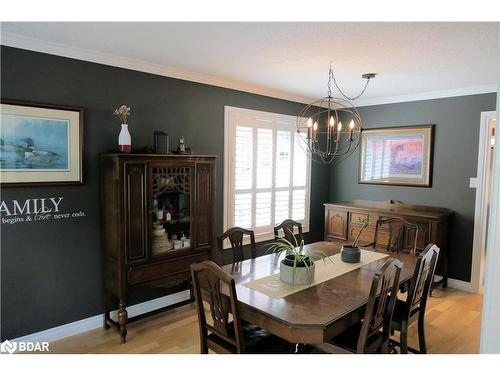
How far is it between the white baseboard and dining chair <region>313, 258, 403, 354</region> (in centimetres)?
199

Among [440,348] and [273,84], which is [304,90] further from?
[440,348]

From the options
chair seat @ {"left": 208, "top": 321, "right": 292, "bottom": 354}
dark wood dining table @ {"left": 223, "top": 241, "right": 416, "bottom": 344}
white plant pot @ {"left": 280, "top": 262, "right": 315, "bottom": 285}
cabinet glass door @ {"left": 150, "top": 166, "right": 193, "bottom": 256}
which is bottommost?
chair seat @ {"left": 208, "top": 321, "right": 292, "bottom": 354}

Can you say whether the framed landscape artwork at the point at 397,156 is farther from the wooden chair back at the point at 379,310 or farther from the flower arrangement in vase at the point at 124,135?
the flower arrangement in vase at the point at 124,135

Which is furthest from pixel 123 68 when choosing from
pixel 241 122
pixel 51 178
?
pixel 241 122

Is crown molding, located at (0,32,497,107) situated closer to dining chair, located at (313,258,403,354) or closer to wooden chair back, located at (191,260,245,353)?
wooden chair back, located at (191,260,245,353)

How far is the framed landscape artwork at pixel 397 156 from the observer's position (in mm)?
4543

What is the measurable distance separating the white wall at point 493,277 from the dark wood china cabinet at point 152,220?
2501mm

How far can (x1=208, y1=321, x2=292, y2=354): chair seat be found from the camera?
2128 mm

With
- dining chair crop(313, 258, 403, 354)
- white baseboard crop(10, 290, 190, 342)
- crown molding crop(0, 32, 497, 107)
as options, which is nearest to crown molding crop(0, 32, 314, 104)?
crown molding crop(0, 32, 497, 107)

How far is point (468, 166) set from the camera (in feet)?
13.9

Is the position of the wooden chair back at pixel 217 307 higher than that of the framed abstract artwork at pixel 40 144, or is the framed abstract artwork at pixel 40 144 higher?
the framed abstract artwork at pixel 40 144

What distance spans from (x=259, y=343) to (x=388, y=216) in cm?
283

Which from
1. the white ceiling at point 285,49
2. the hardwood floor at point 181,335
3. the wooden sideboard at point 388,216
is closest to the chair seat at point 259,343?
the hardwood floor at point 181,335
